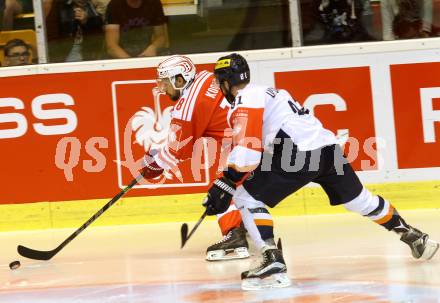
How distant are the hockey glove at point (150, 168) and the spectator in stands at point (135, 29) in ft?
3.96

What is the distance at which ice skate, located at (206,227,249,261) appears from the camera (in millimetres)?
5480

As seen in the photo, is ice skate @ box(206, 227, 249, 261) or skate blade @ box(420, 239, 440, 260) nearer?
skate blade @ box(420, 239, 440, 260)

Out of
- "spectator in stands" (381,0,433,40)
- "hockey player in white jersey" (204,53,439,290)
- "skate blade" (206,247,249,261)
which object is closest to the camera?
"hockey player in white jersey" (204,53,439,290)

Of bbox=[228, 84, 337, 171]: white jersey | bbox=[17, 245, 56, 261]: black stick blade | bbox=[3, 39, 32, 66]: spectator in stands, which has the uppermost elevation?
bbox=[3, 39, 32, 66]: spectator in stands

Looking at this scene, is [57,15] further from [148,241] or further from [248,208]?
[248,208]

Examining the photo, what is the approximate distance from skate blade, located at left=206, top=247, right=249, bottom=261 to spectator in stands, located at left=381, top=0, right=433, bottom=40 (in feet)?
5.75

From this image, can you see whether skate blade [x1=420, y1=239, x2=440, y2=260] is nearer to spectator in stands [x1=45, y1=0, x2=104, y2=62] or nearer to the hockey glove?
the hockey glove

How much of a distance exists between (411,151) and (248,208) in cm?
200

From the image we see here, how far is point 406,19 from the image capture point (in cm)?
641

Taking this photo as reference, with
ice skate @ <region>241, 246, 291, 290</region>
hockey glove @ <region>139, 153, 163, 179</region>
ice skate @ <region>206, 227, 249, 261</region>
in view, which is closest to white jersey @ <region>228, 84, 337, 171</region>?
ice skate @ <region>241, 246, 291, 290</region>

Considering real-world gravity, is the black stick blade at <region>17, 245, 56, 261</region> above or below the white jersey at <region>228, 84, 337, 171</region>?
below

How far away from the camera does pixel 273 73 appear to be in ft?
21.0

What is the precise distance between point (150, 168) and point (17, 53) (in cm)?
160

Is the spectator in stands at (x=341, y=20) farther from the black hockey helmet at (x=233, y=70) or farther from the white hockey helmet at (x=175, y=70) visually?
the black hockey helmet at (x=233, y=70)
